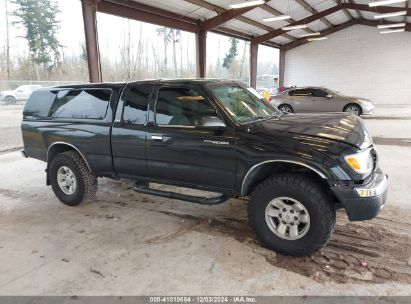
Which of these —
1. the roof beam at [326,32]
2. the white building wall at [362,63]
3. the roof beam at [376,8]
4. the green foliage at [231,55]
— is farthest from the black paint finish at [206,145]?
the roof beam at [326,32]

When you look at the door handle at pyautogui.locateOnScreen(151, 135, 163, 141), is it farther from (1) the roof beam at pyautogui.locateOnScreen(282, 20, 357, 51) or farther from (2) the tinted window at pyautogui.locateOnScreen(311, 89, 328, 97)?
(1) the roof beam at pyautogui.locateOnScreen(282, 20, 357, 51)

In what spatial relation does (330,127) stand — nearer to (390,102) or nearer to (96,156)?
(96,156)

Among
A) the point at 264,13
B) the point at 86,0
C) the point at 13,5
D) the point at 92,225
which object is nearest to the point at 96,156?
the point at 92,225

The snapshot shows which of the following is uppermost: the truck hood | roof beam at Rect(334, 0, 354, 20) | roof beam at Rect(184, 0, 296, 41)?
roof beam at Rect(334, 0, 354, 20)

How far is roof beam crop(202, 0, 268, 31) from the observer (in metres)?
13.9

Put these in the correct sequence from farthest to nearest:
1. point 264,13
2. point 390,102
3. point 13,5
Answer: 1. point 390,102
2. point 264,13
3. point 13,5

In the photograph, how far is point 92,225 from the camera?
382 cm

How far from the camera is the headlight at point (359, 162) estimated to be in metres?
2.71

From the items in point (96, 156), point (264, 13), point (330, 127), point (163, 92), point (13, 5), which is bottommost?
point (96, 156)

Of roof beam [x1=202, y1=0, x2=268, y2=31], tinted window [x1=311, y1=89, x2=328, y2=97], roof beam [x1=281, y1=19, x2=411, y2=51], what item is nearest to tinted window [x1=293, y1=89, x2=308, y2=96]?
tinted window [x1=311, y1=89, x2=328, y2=97]

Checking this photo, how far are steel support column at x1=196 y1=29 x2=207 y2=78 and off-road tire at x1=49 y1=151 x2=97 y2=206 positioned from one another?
11.5 metres

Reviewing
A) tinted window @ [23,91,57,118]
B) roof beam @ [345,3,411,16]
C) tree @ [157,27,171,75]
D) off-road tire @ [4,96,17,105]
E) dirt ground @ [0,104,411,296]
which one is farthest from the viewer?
roof beam @ [345,3,411,16]

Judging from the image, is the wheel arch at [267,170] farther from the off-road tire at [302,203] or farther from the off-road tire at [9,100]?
the off-road tire at [9,100]

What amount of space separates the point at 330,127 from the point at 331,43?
2151 cm
